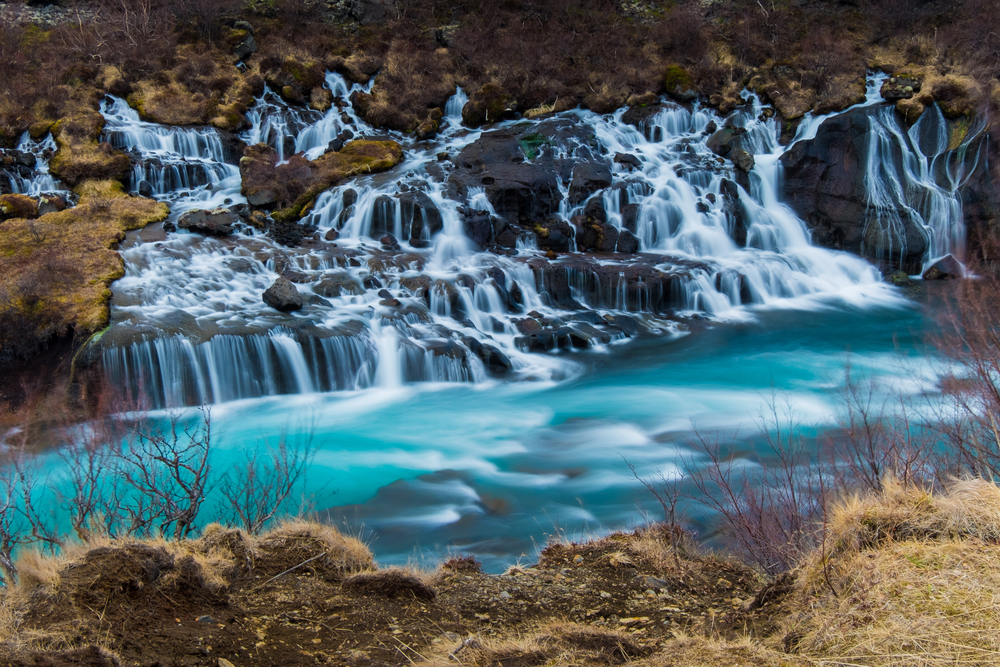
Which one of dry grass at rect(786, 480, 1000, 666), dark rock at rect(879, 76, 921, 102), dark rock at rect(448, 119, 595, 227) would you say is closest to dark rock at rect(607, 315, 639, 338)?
dark rock at rect(448, 119, 595, 227)

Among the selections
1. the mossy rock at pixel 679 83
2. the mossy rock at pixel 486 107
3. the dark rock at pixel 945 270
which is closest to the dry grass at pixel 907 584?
the dark rock at pixel 945 270

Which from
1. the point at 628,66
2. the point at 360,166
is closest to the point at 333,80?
the point at 360,166

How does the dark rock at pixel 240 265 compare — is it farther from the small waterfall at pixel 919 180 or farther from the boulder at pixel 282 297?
the small waterfall at pixel 919 180

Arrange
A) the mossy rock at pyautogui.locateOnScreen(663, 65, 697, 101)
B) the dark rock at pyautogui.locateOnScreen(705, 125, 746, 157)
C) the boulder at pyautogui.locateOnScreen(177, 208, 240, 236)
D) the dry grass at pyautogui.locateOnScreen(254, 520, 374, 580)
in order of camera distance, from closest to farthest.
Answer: the dry grass at pyautogui.locateOnScreen(254, 520, 374, 580) < the boulder at pyautogui.locateOnScreen(177, 208, 240, 236) < the dark rock at pyautogui.locateOnScreen(705, 125, 746, 157) < the mossy rock at pyautogui.locateOnScreen(663, 65, 697, 101)

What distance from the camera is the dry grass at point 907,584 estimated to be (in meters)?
3.25

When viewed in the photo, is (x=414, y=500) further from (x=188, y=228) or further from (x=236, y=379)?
(x=188, y=228)

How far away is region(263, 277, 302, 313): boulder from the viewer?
44.7 ft

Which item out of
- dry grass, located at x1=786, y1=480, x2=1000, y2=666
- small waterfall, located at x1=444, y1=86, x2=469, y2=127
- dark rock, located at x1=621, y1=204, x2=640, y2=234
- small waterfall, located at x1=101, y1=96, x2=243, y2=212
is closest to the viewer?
dry grass, located at x1=786, y1=480, x2=1000, y2=666

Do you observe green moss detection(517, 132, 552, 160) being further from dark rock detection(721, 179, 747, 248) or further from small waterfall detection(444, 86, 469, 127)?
dark rock detection(721, 179, 747, 248)

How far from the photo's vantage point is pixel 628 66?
25281 mm

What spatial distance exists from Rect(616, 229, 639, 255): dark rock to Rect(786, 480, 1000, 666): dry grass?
44.8 ft

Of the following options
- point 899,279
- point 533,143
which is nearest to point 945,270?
point 899,279

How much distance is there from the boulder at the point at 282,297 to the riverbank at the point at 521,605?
28.3 ft

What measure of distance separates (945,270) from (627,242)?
7.91m
